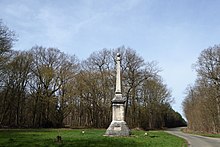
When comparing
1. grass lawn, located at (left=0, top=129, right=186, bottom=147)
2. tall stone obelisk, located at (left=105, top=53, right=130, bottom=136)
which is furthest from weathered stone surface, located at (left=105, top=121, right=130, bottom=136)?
grass lawn, located at (left=0, top=129, right=186, bottom=147)

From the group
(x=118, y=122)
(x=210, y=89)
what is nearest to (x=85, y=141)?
(x=118, y=122)

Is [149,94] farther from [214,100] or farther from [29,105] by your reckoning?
[29,105]

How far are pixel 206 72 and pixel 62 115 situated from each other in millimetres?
28224

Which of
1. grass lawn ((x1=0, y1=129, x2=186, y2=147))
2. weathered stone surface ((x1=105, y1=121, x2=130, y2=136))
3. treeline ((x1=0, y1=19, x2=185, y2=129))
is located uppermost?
treeline ((x1=0, y1=19, x2=185, y2=129))

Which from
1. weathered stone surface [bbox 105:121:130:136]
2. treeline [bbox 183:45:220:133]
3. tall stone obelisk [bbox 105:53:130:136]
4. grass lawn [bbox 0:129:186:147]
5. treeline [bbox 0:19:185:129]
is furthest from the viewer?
treeline [bbox 0:19:185:129]

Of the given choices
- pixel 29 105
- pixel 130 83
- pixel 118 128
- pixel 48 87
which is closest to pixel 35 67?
pixel 48 87

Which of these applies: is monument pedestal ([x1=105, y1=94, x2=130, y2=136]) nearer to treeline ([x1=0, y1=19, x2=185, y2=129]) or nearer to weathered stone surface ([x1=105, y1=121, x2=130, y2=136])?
weathered stone surface ([x1=105, y1=121, x2=130, y2=136])

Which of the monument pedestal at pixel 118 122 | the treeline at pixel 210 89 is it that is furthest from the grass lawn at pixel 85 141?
the treeline at pixel 210 89

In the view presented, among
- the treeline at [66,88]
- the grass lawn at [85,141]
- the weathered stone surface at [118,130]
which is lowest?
the grass lawn at [85,141]

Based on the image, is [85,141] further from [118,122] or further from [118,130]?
[118,122]

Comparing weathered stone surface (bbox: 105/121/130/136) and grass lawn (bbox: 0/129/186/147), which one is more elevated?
weathered stone surface (bbox: 105/121/130/136)

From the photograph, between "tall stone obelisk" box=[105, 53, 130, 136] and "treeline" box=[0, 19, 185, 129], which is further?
"treeline" box=[0, 19, 185, 129]

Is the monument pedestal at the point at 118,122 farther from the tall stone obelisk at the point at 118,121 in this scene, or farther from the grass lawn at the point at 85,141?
the grass lawn at the point at 85,141

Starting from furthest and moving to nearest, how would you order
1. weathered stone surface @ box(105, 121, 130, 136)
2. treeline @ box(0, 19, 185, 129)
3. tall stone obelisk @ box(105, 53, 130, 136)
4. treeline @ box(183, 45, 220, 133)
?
treeline @ box(0, 19, 185, 129), treeline @ box(183, 45, 220, 133), tall stone obelisk @ box(105, 53, 130, 136), weathered stone surface @ box(105, 121, 130, 136)
